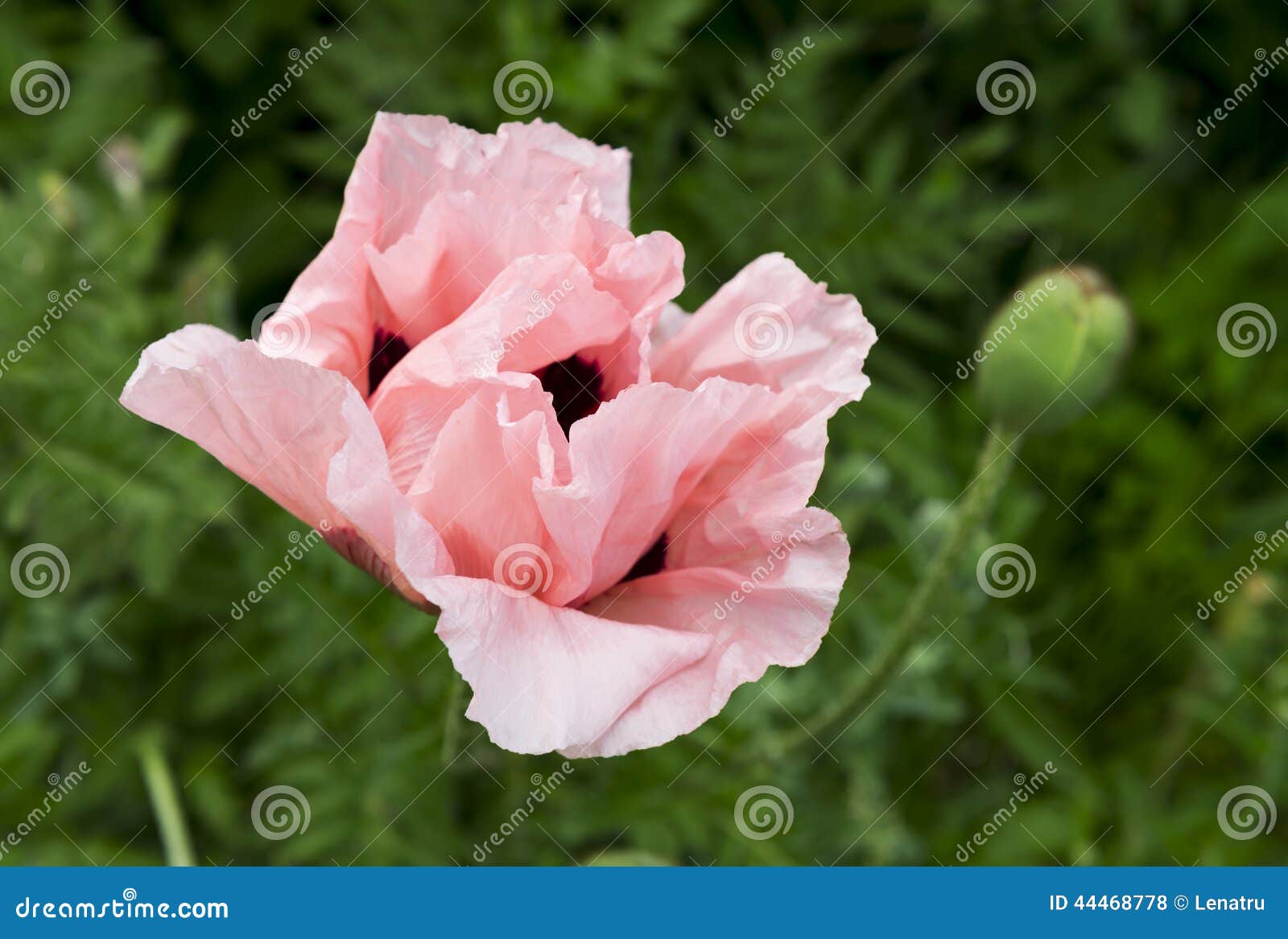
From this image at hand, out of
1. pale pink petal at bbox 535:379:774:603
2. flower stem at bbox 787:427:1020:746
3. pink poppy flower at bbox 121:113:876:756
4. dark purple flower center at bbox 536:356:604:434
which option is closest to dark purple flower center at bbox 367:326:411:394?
pink poppy flower at bbox 121:113:876:756

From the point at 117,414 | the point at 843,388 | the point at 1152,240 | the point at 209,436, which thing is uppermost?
the point at 1152,240

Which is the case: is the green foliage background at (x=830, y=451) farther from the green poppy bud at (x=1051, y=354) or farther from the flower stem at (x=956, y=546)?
the green poppy bud at (x=1051, y=354)

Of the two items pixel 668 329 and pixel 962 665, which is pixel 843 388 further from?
pixel 962 665

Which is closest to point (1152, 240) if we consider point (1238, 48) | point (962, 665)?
point (1238, 48)

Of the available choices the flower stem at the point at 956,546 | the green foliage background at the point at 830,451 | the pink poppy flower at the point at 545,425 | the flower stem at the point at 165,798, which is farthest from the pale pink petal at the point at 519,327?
the flower stem at the point at 165,798

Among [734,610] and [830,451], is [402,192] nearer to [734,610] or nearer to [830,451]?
[734,610]

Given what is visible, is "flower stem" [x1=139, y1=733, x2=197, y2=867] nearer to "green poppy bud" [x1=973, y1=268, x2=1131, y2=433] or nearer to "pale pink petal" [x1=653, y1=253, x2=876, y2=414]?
"pale pink petal" [x1=653, y1=253, x2=876, y2=414]
